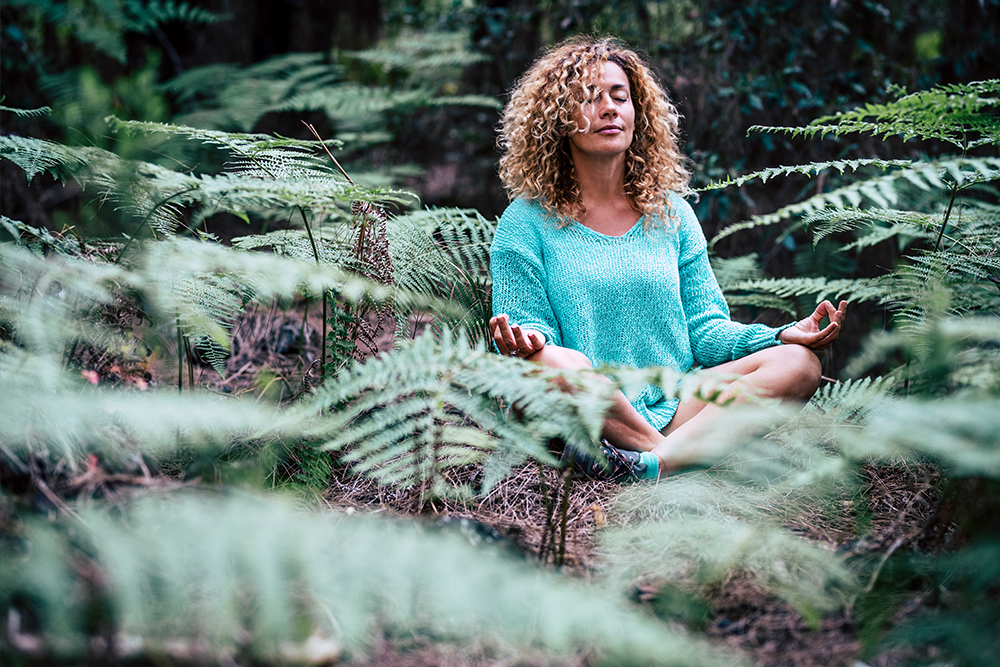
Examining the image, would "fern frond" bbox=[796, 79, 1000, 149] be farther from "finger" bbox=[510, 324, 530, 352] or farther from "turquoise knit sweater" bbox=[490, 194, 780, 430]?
"finger" bbox=[510, 324, 530, 352]

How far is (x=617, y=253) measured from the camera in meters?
2.26

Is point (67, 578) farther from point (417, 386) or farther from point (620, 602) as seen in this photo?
point (620, 602)

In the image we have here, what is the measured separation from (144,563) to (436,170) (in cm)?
411

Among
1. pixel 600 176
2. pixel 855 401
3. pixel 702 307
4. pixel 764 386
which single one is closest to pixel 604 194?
pixel 600 176

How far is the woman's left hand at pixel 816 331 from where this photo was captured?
1919mm

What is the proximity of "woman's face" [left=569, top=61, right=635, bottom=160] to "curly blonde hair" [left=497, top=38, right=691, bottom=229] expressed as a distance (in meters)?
0.03

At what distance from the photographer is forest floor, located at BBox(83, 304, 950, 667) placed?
116 centimetres

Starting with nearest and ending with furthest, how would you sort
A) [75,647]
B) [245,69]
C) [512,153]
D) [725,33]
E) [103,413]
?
[75,647] → [103,413] → [512,153] → [725,33] → [245,69]

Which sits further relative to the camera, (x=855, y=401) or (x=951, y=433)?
(x=855, y=401)

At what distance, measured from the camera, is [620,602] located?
4.01 ft

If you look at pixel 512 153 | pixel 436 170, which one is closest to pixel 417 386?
pixel 512 153

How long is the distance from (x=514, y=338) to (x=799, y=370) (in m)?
0.91

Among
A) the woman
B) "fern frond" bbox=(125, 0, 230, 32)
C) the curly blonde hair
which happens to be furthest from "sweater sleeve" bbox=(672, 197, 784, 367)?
"fern frond" bbox=(125, 0, 230, 32)

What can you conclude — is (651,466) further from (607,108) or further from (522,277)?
(607,108)
